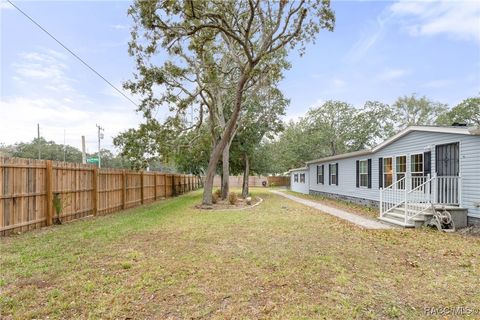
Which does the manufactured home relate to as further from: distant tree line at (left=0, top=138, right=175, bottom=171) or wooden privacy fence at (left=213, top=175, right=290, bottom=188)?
distant tree line at (left=0, top=138, right=175, bottom=171)

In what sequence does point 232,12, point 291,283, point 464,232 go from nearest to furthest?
1. point 291,283
2. point 464,232
3. point 232,12

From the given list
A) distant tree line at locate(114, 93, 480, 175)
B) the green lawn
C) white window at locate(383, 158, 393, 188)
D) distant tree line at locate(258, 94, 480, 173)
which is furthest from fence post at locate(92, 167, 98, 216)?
distant tree line at locate(258, 94, 480, 173)

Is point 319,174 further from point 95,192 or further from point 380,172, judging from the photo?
point 95,192

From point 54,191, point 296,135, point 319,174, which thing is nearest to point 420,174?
point 319,174

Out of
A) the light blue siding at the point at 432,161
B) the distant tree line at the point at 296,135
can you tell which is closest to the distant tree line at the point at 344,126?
the distant tree line at the point at 296,135

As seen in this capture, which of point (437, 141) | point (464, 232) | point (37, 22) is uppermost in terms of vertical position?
point (37, 22)

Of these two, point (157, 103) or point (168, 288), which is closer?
point (168, 288)

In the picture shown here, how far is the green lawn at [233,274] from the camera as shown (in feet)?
9.98

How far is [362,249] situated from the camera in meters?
5.50

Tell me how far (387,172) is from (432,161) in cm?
275

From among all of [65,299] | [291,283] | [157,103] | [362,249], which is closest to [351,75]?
[157,103]

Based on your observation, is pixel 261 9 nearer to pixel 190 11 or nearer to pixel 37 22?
pixel 190 11

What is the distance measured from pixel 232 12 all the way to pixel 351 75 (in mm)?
10952

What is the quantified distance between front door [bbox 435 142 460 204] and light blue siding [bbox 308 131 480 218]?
0.55 feet
